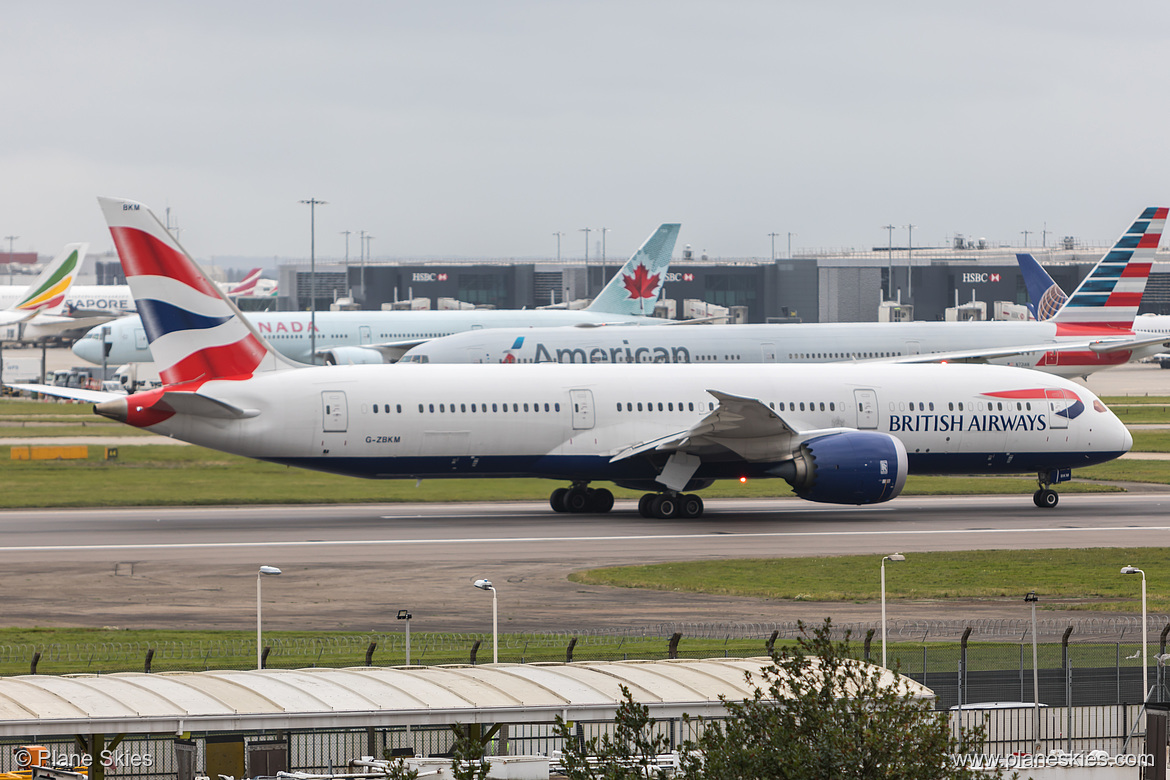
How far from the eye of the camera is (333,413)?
41406mm

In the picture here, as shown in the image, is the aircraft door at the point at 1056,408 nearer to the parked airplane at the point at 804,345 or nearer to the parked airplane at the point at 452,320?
the parked airplane at the point at 804,345

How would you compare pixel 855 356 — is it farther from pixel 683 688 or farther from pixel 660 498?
pixel 683 688

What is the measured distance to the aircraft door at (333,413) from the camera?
41353 mm

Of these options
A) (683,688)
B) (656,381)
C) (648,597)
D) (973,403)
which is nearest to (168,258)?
(656,381)

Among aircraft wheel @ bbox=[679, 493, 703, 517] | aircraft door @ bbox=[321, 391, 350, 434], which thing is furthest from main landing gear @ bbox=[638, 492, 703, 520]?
aircraft door @ bbox=[321, 391, 350, 434]

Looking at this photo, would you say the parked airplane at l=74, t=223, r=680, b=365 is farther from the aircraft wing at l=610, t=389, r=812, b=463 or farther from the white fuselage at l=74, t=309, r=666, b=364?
the aircraft wing at l=610, t=389, r=812, b=463

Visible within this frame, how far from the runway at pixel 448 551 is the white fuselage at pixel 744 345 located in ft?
72.1

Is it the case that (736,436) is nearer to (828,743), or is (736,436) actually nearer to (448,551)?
(448,551)

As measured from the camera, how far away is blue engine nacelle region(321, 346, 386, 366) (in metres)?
91.4

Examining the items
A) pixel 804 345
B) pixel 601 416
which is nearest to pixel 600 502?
pixel 601 416

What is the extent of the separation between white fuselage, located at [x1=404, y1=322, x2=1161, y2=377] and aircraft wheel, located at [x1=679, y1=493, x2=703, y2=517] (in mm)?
26355

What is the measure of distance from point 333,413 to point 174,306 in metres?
5.18

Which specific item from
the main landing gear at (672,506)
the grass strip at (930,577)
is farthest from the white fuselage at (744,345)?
the grass strip at (930,577)

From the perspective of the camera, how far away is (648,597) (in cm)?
3139
